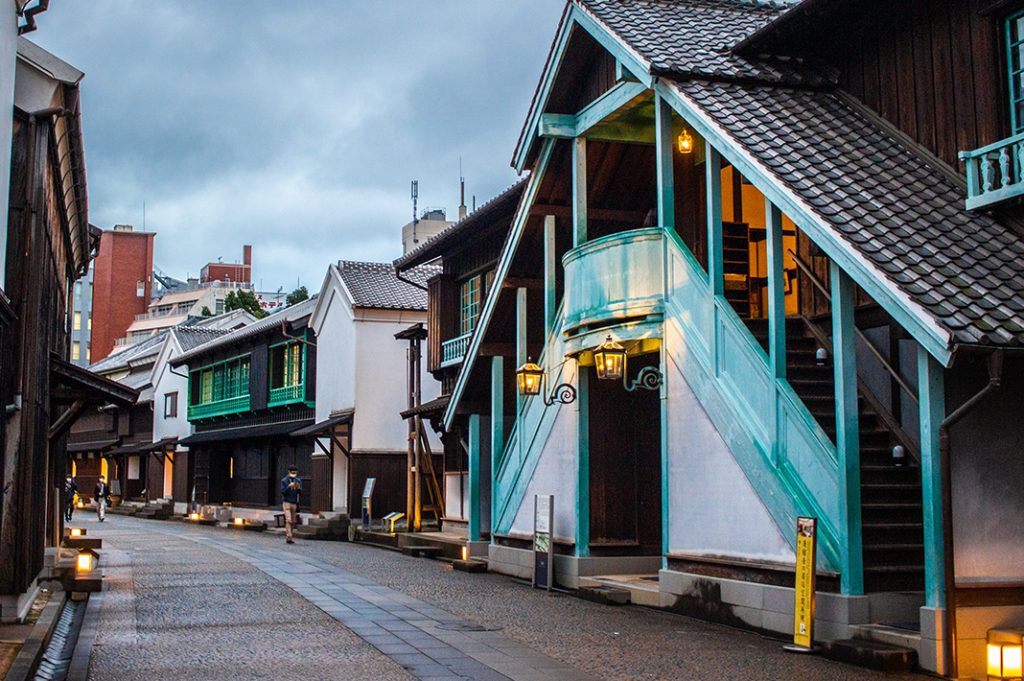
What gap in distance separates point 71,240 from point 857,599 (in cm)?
1411

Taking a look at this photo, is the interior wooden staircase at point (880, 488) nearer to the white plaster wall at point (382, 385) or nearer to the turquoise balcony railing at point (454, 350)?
the turquoise balcony railing at point (454, 350)

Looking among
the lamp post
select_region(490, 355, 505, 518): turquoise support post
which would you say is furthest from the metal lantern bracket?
the lamp post

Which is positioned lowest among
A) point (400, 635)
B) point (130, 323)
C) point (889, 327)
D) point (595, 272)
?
point (400, 635)

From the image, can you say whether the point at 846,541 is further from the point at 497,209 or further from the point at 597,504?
the point at 497,209

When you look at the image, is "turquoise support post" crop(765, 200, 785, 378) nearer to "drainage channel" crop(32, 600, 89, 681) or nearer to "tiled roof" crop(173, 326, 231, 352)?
"drainage channel" crop(32, 600, 89, 681)

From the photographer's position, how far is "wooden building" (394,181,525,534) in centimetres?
2459

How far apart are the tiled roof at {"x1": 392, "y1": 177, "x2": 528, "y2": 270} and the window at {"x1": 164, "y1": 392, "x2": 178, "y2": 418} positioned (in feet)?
81.0

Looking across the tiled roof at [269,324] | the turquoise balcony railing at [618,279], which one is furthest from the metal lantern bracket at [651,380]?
the tiled roof at [269,324]

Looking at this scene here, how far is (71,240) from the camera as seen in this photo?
1833cm

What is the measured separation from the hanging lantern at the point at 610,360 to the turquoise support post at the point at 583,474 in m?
2.13

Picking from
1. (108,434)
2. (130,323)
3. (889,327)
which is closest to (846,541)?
(889,327)

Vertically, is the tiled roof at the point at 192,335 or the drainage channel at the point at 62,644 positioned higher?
the tiled roof at the point at 192,335

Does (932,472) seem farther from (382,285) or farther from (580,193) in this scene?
(382,285)

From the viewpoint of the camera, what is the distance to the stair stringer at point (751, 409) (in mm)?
10695
